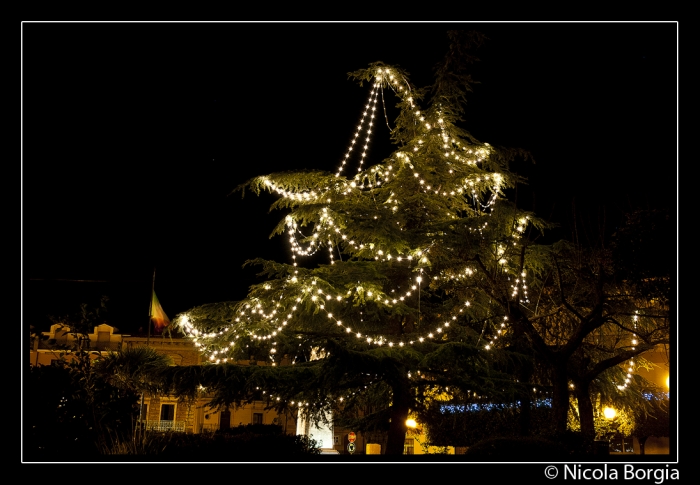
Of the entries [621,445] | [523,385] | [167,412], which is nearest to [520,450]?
[523,385]

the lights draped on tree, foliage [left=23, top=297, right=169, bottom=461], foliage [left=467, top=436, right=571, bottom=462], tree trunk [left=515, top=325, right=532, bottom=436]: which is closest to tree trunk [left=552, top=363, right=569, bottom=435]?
tree trunk [left=515, top=325, right=532, bottom=436]

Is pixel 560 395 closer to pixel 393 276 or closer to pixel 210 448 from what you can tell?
pixel 393 276

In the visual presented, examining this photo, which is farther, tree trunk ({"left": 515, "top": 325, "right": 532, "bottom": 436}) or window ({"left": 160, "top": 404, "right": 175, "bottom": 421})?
window ({"left": 160, "top": 404, "right": 175, "bottom": 421})

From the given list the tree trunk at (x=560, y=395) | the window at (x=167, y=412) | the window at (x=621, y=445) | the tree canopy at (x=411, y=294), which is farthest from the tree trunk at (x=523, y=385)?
the window at (x=167, y=412)

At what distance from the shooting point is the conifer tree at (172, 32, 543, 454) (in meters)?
10.6

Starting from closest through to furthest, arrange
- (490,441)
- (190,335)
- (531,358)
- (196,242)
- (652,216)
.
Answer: (652,216) < (490,441) < (531,358) < (190,335) < (196,242)

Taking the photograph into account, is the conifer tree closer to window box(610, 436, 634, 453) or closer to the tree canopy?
the tree canopy

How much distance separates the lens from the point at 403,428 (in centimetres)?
1114

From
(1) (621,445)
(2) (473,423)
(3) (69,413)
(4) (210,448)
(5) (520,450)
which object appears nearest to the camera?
(5) (520,450)

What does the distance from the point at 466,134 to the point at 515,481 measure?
342 inches

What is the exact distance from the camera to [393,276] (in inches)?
516
